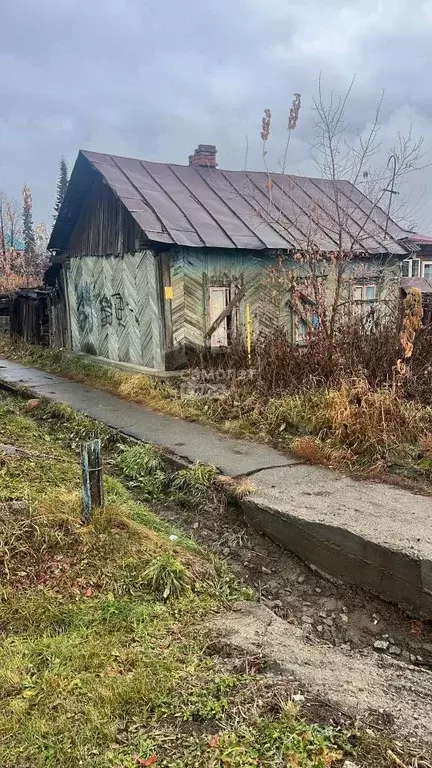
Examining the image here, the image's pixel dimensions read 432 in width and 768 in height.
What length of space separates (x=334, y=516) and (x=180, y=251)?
303 inches

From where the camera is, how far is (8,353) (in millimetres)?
17656

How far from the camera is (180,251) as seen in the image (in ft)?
36.8

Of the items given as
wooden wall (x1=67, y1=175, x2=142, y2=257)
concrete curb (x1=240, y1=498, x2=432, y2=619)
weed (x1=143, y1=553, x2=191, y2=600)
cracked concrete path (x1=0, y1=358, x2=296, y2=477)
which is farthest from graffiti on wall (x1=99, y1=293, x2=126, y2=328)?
weed (x1=143, y1=553, x2=191, y2=600)

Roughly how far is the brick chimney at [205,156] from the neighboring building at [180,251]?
3 centimetres

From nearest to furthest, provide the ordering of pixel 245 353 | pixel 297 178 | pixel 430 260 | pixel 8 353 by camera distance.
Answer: pixel 245 353, pixel 297 178, pixel 8 353, pixel 430 260

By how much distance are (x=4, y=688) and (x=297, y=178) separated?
15.8 m

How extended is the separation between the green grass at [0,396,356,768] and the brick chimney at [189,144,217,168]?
40.7 ft

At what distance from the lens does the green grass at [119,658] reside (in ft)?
8.09

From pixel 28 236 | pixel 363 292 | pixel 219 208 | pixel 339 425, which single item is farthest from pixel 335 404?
pixel 28 236

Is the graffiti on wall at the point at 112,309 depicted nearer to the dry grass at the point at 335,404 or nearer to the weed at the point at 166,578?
the dry grass at the point at 335,404

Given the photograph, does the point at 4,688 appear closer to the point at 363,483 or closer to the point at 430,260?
the point at 363,483

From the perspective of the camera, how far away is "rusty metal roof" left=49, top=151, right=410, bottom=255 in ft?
36.6

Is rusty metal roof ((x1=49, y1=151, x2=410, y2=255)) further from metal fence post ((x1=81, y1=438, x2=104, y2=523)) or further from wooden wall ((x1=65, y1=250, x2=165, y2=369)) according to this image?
metal fence post ((x1=81, y1=438, x2=104, y2=523))

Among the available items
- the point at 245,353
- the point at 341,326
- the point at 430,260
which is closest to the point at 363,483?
the point at 341,326
